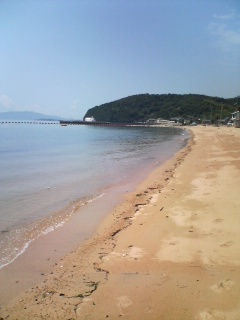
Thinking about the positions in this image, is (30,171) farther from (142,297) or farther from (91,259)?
(142,297)

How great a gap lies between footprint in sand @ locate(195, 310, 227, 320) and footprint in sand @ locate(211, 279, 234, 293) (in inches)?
18.1

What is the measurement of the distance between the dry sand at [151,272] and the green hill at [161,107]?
5756 inches

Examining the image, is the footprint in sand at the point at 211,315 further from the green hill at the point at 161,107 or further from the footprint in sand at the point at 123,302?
the green hill at the point at 161,107

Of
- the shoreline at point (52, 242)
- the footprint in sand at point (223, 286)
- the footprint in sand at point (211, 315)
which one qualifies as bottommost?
the shoreline at point (52, 242)

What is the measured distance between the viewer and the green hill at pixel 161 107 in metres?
160

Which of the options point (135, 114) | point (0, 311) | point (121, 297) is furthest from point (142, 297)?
point (135, 114)

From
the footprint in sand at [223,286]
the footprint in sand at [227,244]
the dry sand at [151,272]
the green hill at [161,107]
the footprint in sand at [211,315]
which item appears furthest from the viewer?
the green hill at [161,107]

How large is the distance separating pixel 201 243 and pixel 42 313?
10.5 feet

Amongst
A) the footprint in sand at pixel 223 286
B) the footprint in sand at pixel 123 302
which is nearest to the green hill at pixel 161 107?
the footprint in sand at pixel 223 286

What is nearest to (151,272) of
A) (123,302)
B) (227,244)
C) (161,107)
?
(123,302)

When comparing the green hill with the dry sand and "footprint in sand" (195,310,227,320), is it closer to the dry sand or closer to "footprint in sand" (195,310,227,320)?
the dry sand

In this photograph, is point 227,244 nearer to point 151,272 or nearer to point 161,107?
point 151,272

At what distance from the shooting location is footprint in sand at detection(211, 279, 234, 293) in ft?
12.8

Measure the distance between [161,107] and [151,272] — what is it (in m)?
182
